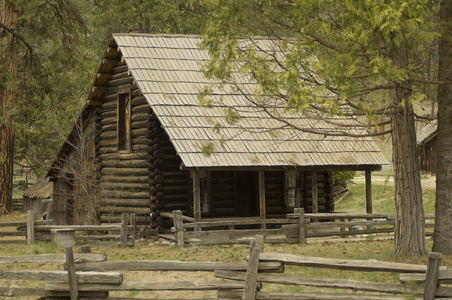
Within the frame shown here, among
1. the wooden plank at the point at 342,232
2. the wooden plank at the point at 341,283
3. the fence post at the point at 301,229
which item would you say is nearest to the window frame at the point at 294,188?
the wooden plank at the point at 342,232

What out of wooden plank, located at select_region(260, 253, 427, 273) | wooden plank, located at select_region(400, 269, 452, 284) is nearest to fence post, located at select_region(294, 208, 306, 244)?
wooden plank, located at select_region(260, 253, 427, 273)

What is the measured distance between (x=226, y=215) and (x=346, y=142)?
177 inches

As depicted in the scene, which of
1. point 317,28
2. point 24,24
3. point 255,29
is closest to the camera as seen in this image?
point 317,28

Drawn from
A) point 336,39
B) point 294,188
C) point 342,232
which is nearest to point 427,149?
point 294,188

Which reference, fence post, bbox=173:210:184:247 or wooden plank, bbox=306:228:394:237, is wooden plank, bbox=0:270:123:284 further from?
wooden plank, bbox=306:228:394:237

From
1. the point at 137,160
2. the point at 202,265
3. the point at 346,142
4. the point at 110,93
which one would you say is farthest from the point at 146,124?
the point at 202,265

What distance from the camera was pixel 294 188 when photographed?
78.5 ft

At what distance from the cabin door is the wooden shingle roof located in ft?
5.66

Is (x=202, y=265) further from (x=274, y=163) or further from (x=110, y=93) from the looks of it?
(x=110, y=93)

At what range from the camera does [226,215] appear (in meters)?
23.1

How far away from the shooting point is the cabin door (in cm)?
2325

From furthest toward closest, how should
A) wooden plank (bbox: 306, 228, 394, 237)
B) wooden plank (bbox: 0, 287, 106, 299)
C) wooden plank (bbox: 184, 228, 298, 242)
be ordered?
wooden plank (bbox: 306, 228, 394, 237) → wooden plank (bbox: 184, 228, 298, 242) → wooden plank (bbox: 0, 287, 106, 299)

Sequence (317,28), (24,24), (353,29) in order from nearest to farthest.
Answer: (353,29)
(317,28)
(24,24)

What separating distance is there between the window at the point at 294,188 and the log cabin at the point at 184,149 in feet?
0.11
